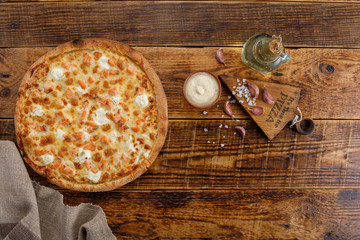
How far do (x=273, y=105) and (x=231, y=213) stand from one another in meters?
1.14

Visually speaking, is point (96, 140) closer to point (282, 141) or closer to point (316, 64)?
point (282, 141)

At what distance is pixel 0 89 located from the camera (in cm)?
274

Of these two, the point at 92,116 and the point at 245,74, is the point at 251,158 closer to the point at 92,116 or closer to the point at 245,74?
the point at 245,74

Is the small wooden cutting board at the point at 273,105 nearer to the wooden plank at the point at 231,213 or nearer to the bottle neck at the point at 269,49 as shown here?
the bottle neck at the point at 269,49

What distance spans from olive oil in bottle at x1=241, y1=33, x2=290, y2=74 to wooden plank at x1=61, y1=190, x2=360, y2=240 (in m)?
1.23

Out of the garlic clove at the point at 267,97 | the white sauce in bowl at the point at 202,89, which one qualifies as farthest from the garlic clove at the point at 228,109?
the garlic clove at the point at 267,97

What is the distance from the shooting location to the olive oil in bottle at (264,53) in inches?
94.9

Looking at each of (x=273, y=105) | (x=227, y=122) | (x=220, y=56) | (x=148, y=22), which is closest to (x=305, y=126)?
(x=273, y=105)

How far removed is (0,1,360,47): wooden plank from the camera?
2.77 m

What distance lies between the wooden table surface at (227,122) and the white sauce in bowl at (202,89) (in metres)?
0.16

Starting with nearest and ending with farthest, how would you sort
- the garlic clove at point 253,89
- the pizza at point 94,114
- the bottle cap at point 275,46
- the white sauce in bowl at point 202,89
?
1. the bottle cap at point 275,46
2. the pizza at point 94,114
3. the white sauce in bowl at point 202,89
4. the garlic clove at point 253,89

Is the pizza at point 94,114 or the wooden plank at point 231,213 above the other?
the pizza at point 94,114

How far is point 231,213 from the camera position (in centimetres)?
283

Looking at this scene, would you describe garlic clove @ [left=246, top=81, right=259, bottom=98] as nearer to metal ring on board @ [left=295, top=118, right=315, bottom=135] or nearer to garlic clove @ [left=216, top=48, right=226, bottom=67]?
garlic clove @ [left=216, top=48, right=226, bottom=67]
